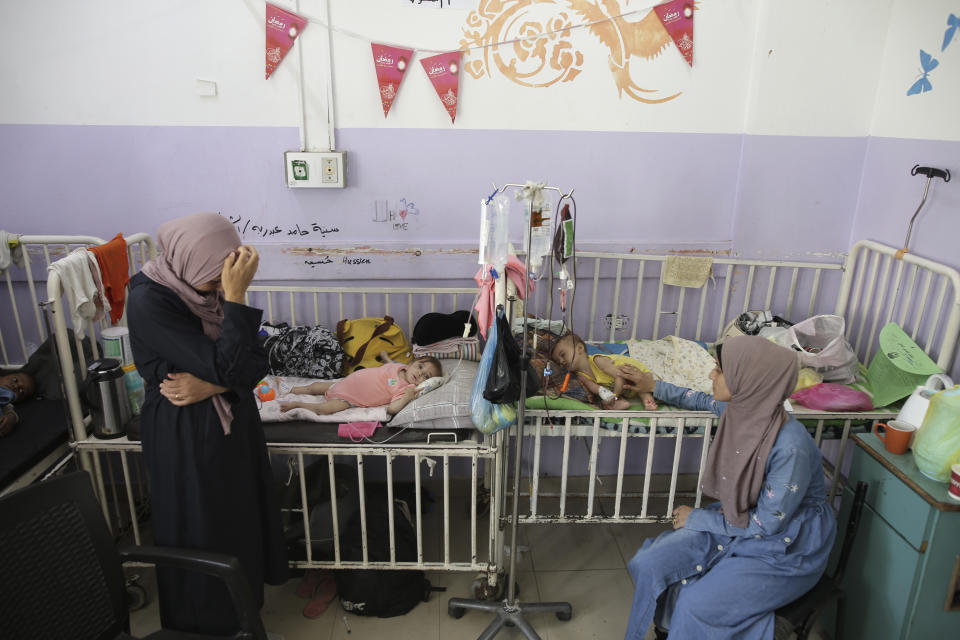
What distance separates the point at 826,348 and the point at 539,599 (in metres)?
1.55

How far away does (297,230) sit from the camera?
10.1 ft

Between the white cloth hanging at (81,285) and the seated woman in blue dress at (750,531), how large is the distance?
2028 mm

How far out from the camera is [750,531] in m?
2.05

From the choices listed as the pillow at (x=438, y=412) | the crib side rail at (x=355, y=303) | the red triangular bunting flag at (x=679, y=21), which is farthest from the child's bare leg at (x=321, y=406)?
the red triangular bunting flag at (x=679, y=21)

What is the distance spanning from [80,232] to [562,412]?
Answer: 2.32 metres

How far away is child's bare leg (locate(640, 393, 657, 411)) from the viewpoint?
252cm

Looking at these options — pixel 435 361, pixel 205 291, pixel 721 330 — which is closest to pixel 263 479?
pixel 205 291

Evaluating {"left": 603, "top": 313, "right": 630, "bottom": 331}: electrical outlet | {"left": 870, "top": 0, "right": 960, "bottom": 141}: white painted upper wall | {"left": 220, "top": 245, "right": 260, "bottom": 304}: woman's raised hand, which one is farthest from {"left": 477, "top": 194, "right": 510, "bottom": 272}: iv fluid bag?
{"left": 870, "top": 0, "right": 960, "bottom": 141}: white painted upper wall

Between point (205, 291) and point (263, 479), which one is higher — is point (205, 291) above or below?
above

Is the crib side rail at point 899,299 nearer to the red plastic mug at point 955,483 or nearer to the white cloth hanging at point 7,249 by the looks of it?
the red plastic mug at point 955,483

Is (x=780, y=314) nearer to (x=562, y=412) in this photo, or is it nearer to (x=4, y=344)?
(x=562, y=412)

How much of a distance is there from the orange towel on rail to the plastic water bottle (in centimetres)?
23

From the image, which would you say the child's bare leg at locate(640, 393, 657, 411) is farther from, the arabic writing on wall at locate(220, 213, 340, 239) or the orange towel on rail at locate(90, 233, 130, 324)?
the orange towel on rail at locate(90, 233, 130, 324)

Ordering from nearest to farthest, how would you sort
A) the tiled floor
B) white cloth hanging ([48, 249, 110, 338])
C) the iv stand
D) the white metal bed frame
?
white cloth hanging ([48, 249, 110, 338])
the iv stand
the tiled floor
the white metal bed frame
